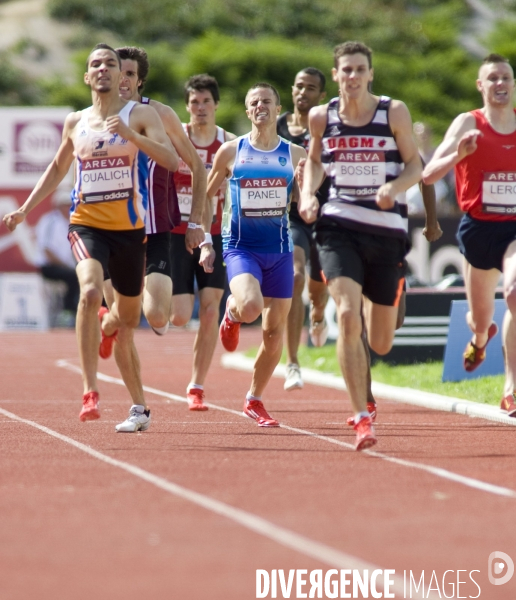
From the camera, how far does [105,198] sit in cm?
827

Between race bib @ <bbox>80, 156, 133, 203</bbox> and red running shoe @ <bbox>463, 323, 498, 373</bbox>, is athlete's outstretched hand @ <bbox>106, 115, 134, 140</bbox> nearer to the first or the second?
race bib @ <bbox>80, 156, 133, 203</bbox>

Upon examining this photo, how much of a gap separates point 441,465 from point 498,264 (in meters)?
2.67

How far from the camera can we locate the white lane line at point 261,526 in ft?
15.5

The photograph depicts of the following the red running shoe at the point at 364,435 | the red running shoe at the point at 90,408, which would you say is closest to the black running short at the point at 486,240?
the red running shoe at the point at 364,435

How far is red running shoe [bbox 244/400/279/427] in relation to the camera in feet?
29.8

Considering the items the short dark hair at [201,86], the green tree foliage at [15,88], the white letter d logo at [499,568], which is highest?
the green tree foliage at [15,88]

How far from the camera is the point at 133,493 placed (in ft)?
20.2

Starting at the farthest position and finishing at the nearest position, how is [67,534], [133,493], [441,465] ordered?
[441,465]
[133,493]
[67,534]

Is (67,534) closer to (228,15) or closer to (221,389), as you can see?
(221,389)

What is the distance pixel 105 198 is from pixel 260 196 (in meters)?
1.25

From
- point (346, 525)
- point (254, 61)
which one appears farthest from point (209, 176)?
point (254, 61)

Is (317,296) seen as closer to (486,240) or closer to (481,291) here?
(481,291)

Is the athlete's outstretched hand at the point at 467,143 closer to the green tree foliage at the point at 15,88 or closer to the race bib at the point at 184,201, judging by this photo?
the race bib at the point at 184,201

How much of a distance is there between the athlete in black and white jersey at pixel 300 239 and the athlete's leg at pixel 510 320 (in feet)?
6.33
